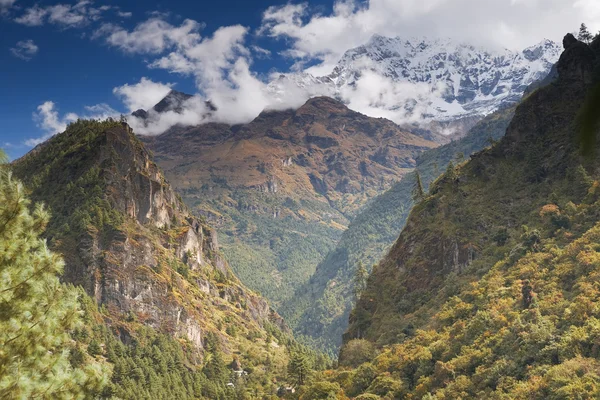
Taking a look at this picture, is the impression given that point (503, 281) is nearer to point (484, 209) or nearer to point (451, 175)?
point (484, 209)

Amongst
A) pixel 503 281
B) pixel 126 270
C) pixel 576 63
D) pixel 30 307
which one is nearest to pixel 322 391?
pixel 503 281

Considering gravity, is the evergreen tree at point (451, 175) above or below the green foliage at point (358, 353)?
above

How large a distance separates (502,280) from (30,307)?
227 ft

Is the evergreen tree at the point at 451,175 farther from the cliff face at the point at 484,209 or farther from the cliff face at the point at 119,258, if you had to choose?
the cliff face at the point at 119,258

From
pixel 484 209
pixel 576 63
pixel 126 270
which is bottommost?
pixel 484 209

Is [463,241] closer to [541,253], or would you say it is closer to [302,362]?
[541,253]

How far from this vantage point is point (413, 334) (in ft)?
253

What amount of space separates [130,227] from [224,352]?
60.6m

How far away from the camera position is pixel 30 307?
53.6 ft

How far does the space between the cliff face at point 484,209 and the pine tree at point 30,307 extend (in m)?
68.9

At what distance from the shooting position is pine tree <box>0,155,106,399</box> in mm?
15562

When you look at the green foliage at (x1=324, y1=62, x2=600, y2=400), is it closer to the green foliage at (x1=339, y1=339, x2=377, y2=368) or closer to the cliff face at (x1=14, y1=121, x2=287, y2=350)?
the green foliage at (x1=339, y1=339, x2=377, y2=368)

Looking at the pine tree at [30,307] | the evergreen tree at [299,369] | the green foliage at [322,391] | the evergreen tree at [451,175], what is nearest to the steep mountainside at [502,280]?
the evergreen tree at [451,175]

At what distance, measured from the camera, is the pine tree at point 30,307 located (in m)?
15.6
